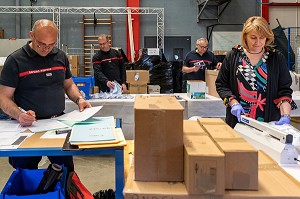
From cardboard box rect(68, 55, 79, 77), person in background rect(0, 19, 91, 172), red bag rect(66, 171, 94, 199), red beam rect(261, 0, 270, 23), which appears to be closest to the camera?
red bag rect(66, 171, 94, 199)

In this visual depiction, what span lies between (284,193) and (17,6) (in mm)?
7818

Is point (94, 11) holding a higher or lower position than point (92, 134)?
higher

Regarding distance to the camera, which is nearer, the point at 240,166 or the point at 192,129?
the point at 240,166

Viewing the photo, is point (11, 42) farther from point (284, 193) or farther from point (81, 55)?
point (284, 193)

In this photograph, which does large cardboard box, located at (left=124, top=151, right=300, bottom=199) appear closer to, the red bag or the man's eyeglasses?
the red bag

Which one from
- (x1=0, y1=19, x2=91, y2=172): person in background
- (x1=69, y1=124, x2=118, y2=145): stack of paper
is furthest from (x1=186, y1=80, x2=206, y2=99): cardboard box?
(x1=69, y1=124, x2=118, y2=145): stack of paper

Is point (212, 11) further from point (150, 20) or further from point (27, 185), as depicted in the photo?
point (27, 185)

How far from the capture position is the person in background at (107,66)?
4422 millimetres

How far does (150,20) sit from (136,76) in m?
4.07

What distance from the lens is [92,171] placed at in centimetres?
353

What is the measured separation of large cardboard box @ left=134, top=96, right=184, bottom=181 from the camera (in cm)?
105

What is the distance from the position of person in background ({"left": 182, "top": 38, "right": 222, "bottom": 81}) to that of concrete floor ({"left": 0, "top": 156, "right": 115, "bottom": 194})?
1.61m

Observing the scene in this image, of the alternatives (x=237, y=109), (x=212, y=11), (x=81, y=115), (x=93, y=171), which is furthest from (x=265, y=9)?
(x=81, y=115)

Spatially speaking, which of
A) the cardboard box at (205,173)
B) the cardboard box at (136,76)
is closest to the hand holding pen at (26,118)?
the cardboard box at (205,173)
